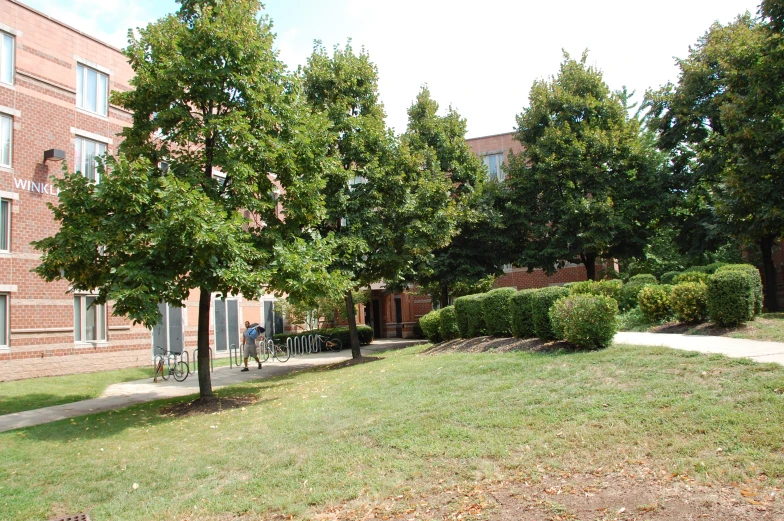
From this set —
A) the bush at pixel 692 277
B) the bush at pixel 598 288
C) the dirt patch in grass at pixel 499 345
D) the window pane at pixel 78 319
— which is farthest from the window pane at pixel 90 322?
the bush at pixel 692 277

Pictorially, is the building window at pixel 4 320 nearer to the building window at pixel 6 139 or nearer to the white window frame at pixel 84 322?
the white window frame at pixel 84 322

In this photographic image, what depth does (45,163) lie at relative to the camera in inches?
726

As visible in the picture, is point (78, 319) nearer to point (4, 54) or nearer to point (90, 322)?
point (90, 322)

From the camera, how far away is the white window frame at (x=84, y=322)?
19.2m

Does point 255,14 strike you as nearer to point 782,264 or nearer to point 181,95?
point 181,95

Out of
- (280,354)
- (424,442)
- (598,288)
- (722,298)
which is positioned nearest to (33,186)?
(280,354)

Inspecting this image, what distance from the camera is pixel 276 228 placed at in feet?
38.9

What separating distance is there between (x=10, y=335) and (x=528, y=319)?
15175mm

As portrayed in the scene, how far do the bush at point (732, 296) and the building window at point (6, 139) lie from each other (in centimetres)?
1963

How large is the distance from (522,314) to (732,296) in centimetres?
412

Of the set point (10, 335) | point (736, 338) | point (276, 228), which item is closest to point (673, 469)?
point (736, 338)

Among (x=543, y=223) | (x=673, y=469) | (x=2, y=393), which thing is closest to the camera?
(x=673, y=469)

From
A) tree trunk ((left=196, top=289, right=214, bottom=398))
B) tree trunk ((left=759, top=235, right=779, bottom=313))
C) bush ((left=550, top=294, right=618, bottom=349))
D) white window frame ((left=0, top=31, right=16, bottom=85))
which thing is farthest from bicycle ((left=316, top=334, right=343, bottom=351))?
bush ((left=550, top=294, right=618, bottom=349))

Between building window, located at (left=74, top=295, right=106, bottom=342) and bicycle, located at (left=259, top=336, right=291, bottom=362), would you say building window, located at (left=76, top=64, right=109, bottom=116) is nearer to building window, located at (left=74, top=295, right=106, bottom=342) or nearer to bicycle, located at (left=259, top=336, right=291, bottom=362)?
building window, located at (left=74, top=295, right=106, bottom=342)
